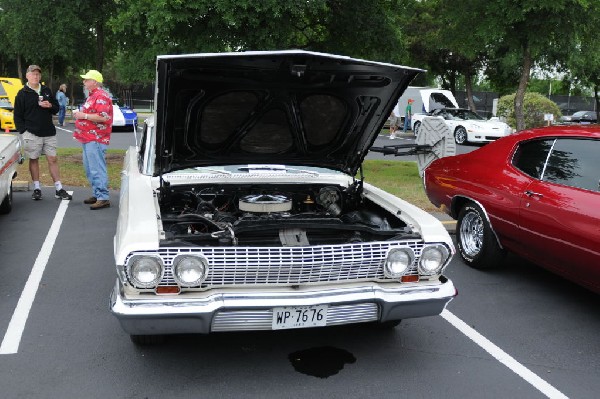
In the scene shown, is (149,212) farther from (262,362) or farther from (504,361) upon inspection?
(504,361)

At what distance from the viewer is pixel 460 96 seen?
3900 cm

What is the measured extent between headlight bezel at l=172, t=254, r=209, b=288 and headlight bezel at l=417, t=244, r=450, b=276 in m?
1.33

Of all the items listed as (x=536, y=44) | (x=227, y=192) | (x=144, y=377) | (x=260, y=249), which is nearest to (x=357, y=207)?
(x=227, y=192)

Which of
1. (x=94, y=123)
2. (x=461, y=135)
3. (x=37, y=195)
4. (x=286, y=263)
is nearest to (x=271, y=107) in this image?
(x=286, y=263)

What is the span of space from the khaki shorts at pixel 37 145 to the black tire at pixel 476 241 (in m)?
5.42

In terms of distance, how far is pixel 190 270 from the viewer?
314cm

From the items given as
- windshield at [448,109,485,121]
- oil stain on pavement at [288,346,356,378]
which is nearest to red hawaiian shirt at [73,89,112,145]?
oil stain on pavement at [288,346,356,378]

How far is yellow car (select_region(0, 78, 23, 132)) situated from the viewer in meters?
16.2

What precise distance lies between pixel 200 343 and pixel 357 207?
5.70 feet

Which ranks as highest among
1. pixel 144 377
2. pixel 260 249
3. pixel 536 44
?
pixel 536 44

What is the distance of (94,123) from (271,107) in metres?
3.59

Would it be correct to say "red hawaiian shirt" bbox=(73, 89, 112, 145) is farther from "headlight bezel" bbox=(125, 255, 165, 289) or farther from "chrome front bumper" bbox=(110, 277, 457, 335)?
"headlight bezel" bbox=(125, 255, 165, 289)

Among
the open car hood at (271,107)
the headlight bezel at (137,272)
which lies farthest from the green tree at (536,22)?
the headlight bezel at (137,272)

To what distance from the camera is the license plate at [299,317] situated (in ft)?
10.5
